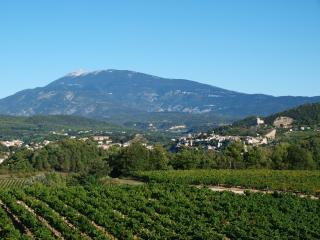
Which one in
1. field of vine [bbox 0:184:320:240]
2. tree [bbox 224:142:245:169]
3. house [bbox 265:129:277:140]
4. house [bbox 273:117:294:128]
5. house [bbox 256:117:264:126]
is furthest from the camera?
house [bbox 256:117:264:126]

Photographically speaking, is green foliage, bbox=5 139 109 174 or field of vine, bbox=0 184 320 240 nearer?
field of vine, bbox=0 184 320 240

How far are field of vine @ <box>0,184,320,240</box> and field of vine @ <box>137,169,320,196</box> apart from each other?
731 cm

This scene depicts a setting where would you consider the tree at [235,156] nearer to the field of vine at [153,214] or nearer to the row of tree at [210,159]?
the row of tree at [210,159]

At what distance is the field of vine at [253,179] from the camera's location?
54.8 m

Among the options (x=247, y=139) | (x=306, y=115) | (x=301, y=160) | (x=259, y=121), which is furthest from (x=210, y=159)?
(x=259, y=121)

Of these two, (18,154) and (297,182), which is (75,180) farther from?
(18,154)

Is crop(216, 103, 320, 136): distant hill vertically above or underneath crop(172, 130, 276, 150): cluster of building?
above

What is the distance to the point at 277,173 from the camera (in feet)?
214

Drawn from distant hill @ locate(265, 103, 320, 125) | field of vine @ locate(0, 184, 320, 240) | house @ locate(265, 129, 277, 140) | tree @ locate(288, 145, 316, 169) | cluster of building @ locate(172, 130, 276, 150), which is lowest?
cluster of building @ locate(172, 130, 276, 150)

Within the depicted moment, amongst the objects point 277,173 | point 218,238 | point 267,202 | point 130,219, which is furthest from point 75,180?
point 218,238

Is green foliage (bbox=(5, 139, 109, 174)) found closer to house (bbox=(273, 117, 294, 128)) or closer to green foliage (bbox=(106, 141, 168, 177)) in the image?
green foliage (bbox=(106, 141, 168, 177))

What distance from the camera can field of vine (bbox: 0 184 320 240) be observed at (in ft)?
102

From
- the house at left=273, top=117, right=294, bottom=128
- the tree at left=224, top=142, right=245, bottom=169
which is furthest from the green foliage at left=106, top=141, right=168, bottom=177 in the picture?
the house at left=273, top=117, right=294, bottom=128

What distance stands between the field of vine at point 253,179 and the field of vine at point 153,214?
7.31m
